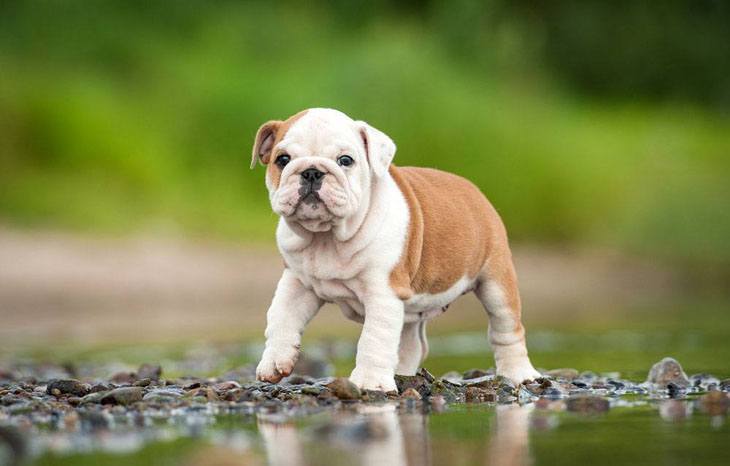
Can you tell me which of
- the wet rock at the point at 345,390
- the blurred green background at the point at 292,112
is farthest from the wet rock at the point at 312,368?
the blurred green background at the point at 292,112

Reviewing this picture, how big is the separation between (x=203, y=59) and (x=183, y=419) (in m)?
15.6

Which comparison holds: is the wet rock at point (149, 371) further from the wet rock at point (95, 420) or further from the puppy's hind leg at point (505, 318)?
the wet rock at point (95, 420)

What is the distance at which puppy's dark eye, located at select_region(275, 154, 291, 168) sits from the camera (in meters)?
5.60

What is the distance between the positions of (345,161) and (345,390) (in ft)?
2.95

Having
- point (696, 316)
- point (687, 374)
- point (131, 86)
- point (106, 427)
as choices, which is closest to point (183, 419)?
point (106, 427)

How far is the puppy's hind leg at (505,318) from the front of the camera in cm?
632

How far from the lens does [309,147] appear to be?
5.56m

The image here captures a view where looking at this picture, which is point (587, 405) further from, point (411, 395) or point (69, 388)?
point (69, 388)

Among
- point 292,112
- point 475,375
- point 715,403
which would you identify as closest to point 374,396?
point 715,403

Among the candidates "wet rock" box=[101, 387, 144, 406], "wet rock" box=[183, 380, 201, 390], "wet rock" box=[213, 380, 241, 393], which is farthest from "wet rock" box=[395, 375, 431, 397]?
"wet rock" box=[101, 387, 144, 406]

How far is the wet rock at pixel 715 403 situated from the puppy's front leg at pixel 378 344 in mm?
1223

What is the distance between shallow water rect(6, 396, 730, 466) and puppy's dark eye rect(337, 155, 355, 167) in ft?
3.12

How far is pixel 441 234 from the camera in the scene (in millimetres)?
6031

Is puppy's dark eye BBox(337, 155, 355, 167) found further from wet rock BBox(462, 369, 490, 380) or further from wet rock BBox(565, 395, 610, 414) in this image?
wet rock BBox(462, 369, 490, 380)
